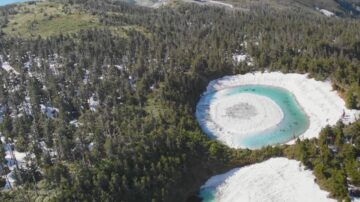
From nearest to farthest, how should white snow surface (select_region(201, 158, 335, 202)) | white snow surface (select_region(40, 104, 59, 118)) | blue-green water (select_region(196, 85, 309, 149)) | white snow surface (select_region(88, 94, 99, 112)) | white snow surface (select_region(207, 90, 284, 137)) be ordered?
white snow surface (select_region(201, 158, 335, 202)), blue-green water (select_region(196, 85, 309, 149)), white snow surface (select_region(40, 104, 59, 118)), white snow surface (select_region(207, 90, 284, 137)), white snow surface (select_region(88, 94, 99, 112))

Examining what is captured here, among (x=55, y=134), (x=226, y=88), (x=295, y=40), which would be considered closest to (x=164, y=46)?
(x=226, y=88)

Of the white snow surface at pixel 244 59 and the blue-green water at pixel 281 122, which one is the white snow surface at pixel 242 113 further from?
the white snow surface at pixel 244 59

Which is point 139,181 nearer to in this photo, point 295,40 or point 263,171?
point 263,171

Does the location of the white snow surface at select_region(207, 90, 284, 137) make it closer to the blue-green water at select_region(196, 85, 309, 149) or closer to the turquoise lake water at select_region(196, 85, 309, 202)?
the blue-green water at select_region(196, 85, 309, 149)

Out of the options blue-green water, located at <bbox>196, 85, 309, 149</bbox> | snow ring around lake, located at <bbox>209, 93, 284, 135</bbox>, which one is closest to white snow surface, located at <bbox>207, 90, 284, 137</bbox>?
snow ring around lake, located at <bbox>209, 93, 284, 135</bbox>

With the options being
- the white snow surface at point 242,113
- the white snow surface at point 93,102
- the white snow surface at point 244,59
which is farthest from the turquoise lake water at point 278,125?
the white snow surface at point 93,102
